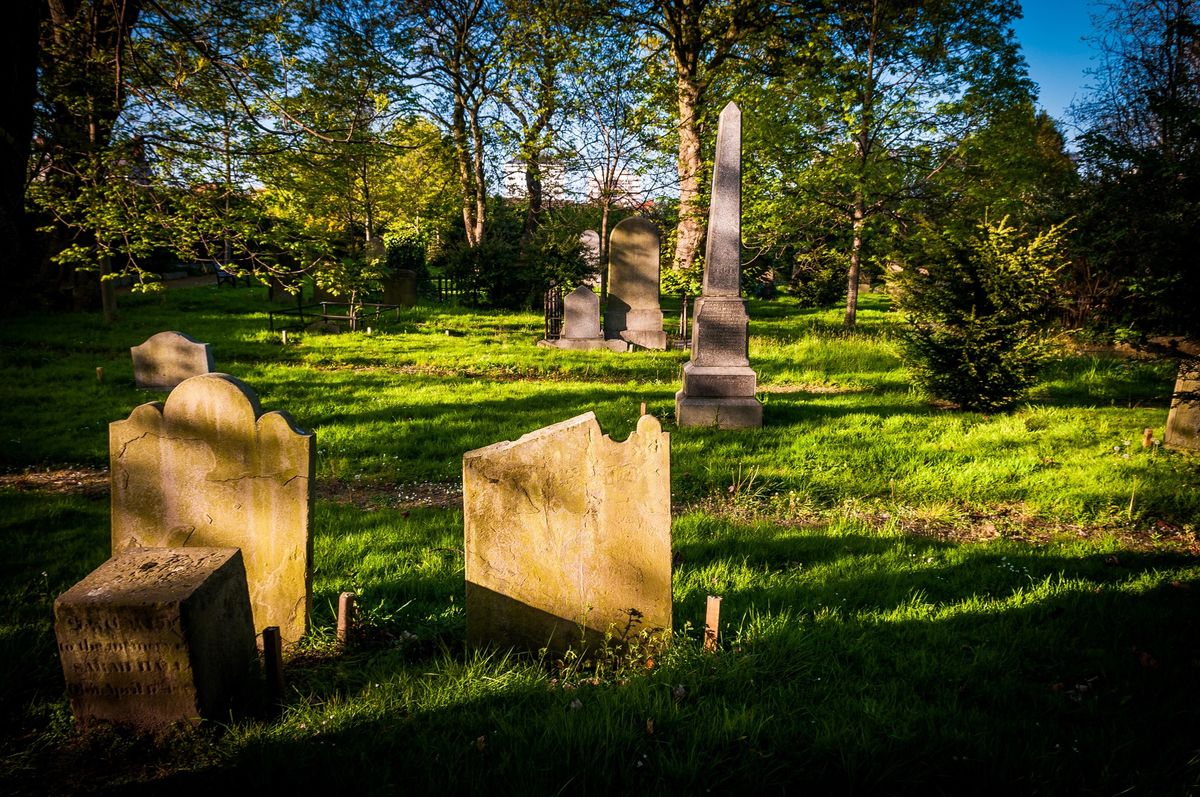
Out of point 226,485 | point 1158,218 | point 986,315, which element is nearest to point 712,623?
point 226,485

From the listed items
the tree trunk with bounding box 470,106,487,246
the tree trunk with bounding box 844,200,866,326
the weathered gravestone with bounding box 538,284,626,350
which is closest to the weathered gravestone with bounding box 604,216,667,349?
the weathered gravestone with bounding box 538,284,626,350

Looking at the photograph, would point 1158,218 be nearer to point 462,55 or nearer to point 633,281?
point 633,281

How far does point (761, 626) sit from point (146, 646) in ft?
9.18

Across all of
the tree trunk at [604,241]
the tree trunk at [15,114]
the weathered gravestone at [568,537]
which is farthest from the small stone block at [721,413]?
the tree trunk at [604,241]

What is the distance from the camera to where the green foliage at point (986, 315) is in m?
8.16

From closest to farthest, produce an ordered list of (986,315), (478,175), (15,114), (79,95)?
(15,114) → (79,95) → (986,315) → (478,175)

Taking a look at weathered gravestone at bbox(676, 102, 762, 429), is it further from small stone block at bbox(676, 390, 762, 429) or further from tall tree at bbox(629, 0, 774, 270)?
tall tree at bbox(629, 0, 774, 270)

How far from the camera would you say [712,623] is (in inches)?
Result: 114

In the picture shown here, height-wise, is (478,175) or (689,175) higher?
(478,175)

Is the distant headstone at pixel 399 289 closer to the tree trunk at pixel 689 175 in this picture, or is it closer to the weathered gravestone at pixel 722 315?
the tree trunk at pixel 689 175

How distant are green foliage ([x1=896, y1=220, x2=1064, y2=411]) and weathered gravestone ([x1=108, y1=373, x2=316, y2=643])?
865cm

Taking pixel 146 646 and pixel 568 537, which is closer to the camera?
pixel 146 646

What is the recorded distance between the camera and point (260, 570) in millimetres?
3160

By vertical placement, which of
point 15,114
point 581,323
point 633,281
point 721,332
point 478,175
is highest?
point 478,175
